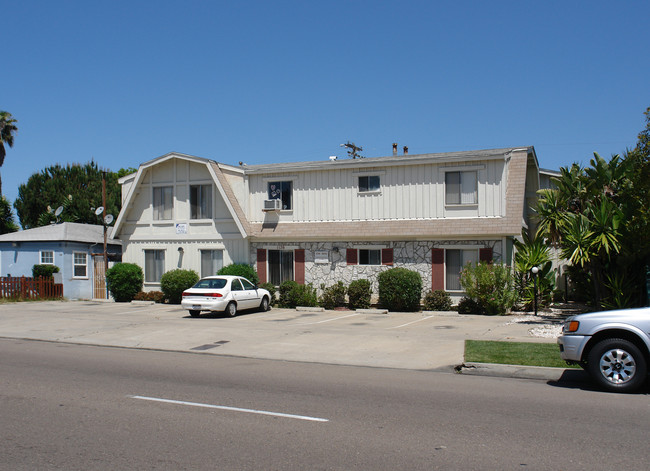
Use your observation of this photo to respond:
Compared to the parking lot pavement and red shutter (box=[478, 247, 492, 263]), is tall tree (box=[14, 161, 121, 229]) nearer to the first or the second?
the parking lot pavement

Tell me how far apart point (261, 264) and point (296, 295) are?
9.41ft

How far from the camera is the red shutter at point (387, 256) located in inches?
969

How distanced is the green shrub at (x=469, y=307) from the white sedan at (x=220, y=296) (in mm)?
7838

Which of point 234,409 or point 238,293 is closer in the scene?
point 234,409

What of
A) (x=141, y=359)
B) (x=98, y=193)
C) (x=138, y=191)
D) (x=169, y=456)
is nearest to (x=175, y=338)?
(x=141, y=359)

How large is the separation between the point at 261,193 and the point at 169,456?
859 inches

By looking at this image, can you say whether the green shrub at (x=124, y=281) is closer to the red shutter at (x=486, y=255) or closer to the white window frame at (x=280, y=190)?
the white window frame at (x=280, y=190)

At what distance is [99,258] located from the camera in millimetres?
31609

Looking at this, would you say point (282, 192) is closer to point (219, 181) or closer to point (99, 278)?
point (219, 181)

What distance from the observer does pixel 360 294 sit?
2391 cm

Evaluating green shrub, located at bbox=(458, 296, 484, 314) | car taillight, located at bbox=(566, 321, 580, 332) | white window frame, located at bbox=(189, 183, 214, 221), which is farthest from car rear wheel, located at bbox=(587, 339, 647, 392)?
white window frame, located at bbox=(189, 183, 214, 221)

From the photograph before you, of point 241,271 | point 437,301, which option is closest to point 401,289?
point 437,301

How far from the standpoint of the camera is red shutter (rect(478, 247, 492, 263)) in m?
22.8

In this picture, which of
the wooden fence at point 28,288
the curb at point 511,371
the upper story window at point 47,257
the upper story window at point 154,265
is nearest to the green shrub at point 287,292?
the upper story window at point 154,265
